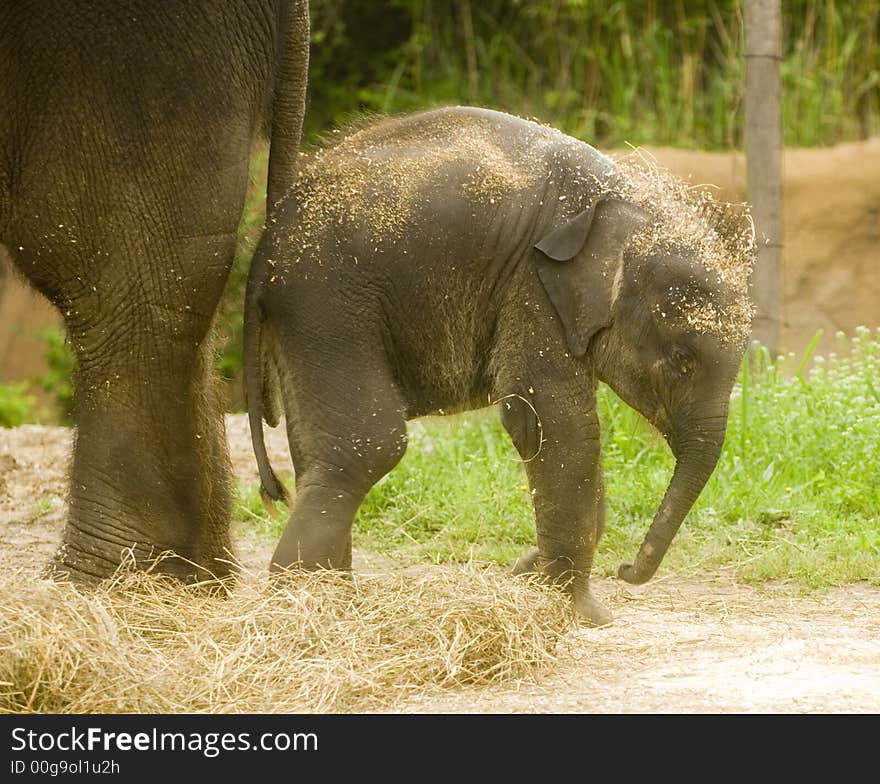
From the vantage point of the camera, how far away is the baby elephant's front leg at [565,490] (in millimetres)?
4590

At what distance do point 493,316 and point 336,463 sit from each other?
637mm

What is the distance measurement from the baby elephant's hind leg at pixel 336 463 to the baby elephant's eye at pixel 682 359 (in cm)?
82

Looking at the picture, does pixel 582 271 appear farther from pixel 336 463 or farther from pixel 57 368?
pixel 57 368

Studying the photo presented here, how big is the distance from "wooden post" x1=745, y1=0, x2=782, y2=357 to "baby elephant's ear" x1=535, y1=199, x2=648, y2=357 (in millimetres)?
2720

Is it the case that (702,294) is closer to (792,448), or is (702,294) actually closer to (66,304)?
(66,304)

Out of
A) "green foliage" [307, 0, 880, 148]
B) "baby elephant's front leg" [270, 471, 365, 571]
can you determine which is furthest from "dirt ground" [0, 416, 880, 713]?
"green foliage" [307, 0, 880, 148]

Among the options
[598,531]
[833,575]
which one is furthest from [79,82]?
[833,575]

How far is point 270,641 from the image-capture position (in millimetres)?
3914

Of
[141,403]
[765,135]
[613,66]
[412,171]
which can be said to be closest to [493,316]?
[412,171]

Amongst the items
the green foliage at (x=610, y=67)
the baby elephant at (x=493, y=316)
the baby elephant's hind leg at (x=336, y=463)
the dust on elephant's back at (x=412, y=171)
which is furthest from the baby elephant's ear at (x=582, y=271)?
the green foliage at (x=610, y=67)

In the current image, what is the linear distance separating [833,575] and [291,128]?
2372mm

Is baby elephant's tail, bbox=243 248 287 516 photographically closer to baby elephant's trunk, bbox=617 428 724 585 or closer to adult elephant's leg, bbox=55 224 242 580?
adult elephant's leg, bbox=55 224 242 580

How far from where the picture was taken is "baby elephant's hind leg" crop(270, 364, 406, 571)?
14.5 feet

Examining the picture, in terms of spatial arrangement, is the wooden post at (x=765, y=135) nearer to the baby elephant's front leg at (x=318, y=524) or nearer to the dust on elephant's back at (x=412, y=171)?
the dust on elephant's back at (x=412, y=171)
